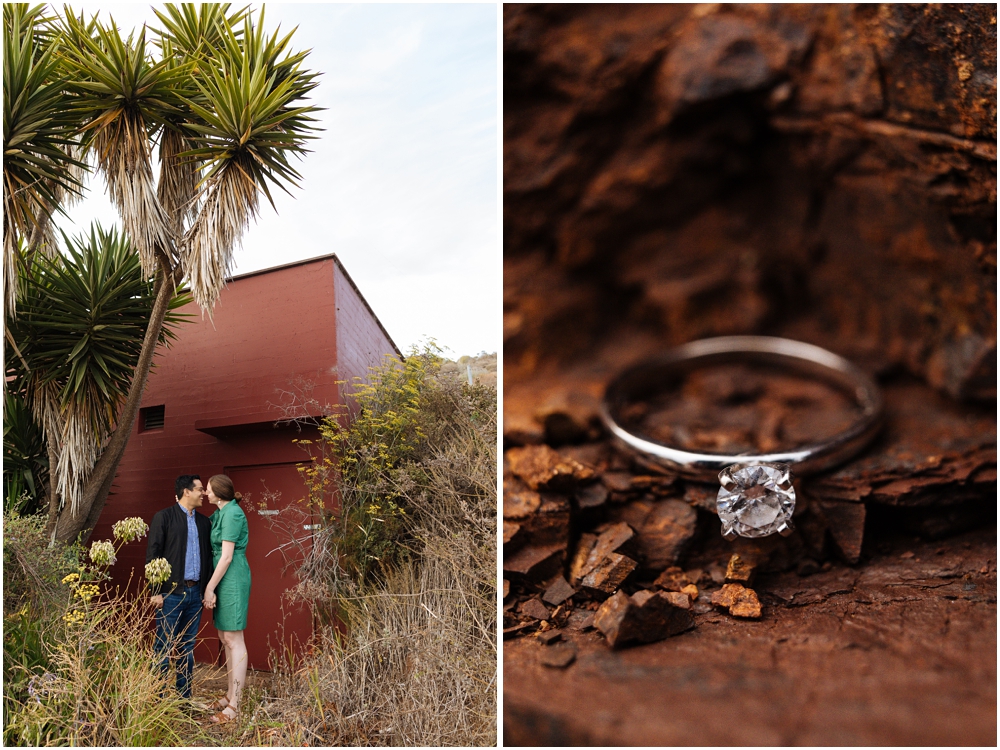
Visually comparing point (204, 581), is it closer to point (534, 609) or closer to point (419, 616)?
point (419, 616)

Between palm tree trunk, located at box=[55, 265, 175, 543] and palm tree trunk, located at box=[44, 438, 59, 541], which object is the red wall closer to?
palm tree trunk, located at box=[55, 265, 175, 543]

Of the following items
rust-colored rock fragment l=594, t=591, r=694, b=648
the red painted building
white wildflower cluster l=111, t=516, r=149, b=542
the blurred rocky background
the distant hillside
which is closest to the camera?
the blurred rocky background

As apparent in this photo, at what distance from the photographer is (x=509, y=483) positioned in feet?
3.51

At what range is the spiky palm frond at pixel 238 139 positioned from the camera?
104 inches

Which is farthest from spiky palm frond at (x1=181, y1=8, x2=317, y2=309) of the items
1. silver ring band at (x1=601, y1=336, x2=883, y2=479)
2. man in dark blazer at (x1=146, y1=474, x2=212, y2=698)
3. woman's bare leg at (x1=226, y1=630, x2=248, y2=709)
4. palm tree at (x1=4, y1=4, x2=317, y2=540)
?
silver ring band at (x1=601, y1=336, x2=883, y2=479)

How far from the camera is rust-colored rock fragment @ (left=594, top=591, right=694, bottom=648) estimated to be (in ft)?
2.78

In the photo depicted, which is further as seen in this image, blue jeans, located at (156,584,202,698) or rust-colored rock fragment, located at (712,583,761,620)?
blue jeans, located at (156,584,202,698)

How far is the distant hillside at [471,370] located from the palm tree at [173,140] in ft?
3.76

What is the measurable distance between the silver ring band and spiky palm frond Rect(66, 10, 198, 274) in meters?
2.47

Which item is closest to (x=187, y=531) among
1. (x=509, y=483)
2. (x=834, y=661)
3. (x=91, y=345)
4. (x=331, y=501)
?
(x=331, y=501)

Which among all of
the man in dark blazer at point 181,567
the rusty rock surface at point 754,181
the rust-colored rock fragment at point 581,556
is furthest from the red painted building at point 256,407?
the rust-colored rock fragment at point 581,556

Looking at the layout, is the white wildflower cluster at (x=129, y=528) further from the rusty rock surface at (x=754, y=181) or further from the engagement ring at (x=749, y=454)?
the engagement ring at (x=749, y=454)

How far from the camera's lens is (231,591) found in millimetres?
2484

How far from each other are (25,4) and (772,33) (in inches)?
120
